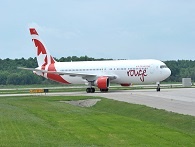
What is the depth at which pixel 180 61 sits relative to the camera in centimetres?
18825

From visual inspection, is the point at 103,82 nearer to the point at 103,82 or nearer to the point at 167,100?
the point at 103,82

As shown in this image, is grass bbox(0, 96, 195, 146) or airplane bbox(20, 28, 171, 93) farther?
airplane bbox(20, 28, 171, 93)

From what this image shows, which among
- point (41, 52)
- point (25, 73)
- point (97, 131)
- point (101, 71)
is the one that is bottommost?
point (97, 131)

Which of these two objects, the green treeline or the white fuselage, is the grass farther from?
the green treeline

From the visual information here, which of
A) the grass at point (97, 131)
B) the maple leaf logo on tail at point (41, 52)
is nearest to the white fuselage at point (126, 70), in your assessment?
the maple leaf logo on tail at point (41, 52)

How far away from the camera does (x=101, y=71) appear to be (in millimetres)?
A: 65438

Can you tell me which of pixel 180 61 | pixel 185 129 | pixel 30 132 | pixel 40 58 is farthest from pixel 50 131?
pixel 180 61

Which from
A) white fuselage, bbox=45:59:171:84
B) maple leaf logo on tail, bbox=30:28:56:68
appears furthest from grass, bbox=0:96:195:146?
maple leaf logo on tail, bbox=30:28:56:68

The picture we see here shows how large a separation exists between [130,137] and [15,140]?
409cm

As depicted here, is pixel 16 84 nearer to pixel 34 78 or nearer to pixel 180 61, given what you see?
pixel 34 78

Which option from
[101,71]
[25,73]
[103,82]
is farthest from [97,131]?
[25,73]

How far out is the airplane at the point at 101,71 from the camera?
2456 inches

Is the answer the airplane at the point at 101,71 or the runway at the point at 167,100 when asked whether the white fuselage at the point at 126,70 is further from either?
the runway at the point at 167,100

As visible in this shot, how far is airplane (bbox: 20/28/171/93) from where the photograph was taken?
2456 inches
